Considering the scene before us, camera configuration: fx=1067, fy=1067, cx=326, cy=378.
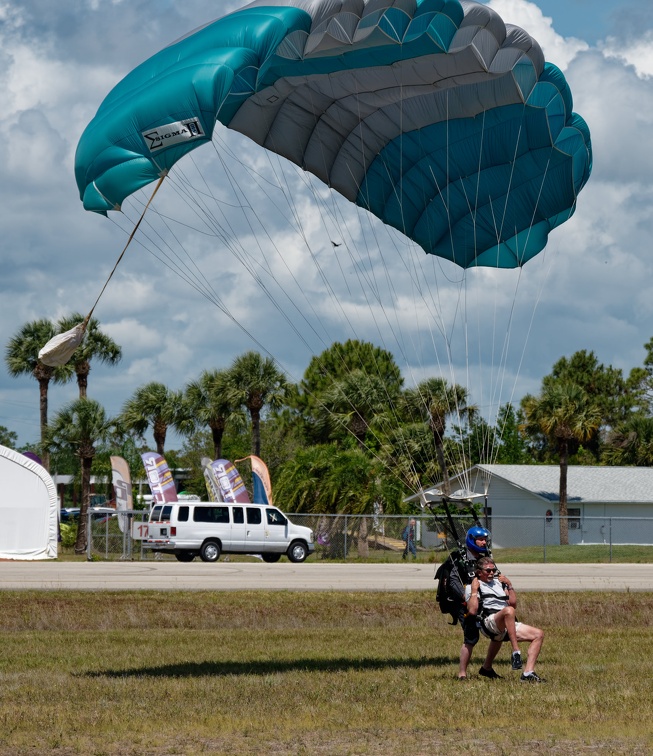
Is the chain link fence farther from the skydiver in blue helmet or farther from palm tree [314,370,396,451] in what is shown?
the skydiver in blue helmet

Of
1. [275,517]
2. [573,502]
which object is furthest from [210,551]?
[573,502]

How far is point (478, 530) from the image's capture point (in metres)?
9.95

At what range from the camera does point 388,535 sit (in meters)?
39.6

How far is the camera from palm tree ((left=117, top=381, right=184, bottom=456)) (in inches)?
1986

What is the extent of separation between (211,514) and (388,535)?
10.3 metres

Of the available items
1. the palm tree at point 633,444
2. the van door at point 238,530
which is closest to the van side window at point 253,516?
the van door at point 238,530

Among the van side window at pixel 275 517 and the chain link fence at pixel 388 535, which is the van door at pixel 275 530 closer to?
the van side window at pixel 275 517

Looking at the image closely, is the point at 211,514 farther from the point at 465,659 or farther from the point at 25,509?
the point at 465,659

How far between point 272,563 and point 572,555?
11.2 metres

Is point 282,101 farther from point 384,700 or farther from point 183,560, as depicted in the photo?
point 183,560

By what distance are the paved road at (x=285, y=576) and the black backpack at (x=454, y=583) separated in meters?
11.0

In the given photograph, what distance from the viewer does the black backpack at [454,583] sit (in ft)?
33.5

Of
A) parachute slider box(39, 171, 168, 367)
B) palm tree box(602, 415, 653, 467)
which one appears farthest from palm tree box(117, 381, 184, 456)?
parachute slider box(39, 171, 168, 367)

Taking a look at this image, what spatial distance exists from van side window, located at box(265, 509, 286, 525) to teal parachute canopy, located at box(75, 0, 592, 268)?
1717 cm
